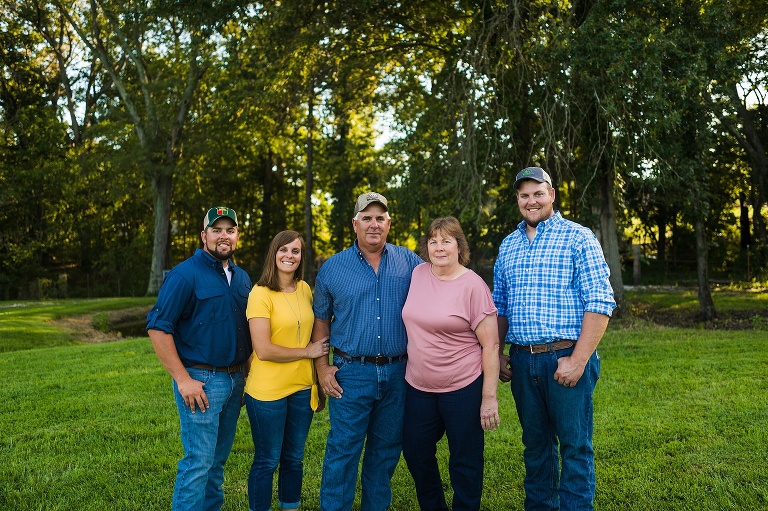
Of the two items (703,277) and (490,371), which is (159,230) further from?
(490,371)

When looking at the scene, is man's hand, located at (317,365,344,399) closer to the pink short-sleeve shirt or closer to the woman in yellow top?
the woman in yellow top

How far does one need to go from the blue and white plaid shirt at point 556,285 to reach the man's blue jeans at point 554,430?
0.49 ft

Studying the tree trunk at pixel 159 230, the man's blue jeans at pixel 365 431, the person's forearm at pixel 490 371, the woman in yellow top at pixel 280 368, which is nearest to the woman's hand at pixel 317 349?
the woman in yellow top at pixel 280 368

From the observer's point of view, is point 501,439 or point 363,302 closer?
point 363,302

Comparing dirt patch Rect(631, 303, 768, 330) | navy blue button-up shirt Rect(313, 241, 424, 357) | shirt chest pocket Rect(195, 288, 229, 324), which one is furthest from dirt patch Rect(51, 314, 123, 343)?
navy blue button-up shirt Rect(313, 241, 424, 357)

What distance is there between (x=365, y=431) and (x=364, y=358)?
0.47 m

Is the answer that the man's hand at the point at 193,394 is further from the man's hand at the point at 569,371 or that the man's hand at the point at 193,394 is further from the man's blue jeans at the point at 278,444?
the man's hand at the point at 569,371

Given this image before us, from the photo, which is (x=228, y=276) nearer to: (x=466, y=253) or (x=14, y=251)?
(x=466, y=253)

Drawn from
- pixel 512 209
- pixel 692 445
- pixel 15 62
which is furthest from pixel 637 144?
pixel 15 62

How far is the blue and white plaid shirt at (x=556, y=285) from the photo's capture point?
343 centimetres

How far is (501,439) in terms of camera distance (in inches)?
227

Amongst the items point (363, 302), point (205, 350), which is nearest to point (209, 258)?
→ point (205, 350)

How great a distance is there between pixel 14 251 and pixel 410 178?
70.1 feet

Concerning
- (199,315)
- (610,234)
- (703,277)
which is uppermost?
(610,234)
